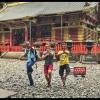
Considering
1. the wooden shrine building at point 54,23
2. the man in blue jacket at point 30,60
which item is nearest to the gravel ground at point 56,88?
the man in blue jacket at point 30,60

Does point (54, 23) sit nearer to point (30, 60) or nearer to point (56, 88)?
point (30, 60)

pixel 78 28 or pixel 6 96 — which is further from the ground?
pixel 78 28

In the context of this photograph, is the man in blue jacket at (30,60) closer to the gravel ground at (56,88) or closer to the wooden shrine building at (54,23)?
the gravel ground at (56,88)

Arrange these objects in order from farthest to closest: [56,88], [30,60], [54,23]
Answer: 1. [54,23]
2. [30,60]
3. [56,88]

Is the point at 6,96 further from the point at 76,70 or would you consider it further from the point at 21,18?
the point at 21,18

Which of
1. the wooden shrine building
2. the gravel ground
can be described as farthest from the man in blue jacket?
the wooden shrine building

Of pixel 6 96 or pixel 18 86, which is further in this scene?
pixel 18 86

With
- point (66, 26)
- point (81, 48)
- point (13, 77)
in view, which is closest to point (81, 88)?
point (13, 77)

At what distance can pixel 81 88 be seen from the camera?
12.1m

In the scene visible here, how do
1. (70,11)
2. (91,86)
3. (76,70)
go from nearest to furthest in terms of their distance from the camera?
(91,86) → (76,70) → (70,11)

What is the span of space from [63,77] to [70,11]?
15.2 metres

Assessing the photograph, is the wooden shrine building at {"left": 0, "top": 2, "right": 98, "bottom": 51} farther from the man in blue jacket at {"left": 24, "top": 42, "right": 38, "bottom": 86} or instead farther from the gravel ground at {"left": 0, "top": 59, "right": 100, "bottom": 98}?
the man in blue jacket at {"left": 24, "top": 42, "right": 38, "bottom": 86}

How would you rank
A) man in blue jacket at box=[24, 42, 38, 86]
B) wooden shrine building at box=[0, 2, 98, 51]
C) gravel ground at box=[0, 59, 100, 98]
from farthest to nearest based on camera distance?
wooden shrine building at box=[0, 2, 98, 51]
man in blue jacket at box=[24, 42, 38, 86]
gravel ground at box=[0, 59, 100, 98]

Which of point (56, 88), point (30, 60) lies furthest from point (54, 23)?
point (56, 88)
